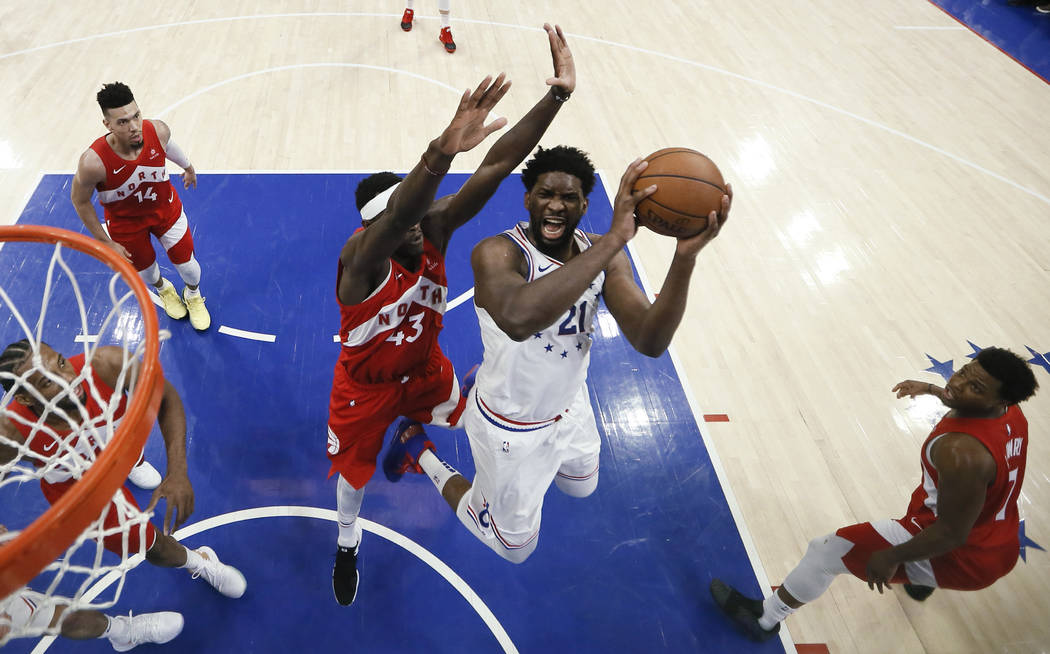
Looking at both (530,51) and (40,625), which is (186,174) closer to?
(40,625)

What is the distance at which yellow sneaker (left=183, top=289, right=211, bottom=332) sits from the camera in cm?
452

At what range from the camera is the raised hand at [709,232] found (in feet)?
6.68

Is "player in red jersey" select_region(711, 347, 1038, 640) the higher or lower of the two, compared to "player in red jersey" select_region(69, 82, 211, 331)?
higher

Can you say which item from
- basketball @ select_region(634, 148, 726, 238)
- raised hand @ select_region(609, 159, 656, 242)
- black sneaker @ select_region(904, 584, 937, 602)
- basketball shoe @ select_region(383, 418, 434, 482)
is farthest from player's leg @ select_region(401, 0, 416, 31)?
black sneaker @ select_region(904, 584, 937, 602)

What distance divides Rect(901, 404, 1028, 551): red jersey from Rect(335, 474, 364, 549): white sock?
8.42 ft

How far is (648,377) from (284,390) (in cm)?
245

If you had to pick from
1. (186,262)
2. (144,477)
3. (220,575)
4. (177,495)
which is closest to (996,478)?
(177,495)

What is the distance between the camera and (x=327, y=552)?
11.5 feet

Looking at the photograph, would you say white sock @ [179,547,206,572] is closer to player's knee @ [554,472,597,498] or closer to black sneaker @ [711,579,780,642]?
player's knee @ [554,472,597,498]

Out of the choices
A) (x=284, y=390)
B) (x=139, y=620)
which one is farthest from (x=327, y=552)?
(x=284, y=390)

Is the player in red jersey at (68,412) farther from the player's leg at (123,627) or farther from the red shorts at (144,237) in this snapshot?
the red shorts at (144,237)

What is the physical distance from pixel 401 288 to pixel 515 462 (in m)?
0.92

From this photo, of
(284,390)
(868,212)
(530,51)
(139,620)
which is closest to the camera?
(139,620)

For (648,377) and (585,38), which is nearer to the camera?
(648,377)
